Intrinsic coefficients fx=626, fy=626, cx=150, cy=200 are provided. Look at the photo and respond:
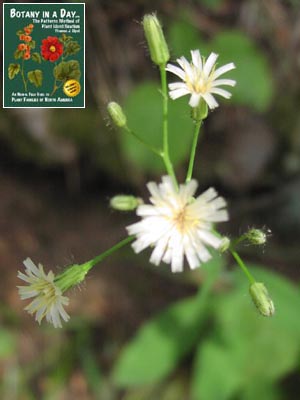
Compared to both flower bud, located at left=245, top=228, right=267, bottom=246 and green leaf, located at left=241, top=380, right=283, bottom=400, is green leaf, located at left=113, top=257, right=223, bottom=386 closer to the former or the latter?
green leaf, located at left=241, top=380, right=283, bottom=400

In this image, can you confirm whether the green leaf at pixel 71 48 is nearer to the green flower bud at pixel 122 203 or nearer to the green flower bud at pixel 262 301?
the green flower bud at pixel 122 203

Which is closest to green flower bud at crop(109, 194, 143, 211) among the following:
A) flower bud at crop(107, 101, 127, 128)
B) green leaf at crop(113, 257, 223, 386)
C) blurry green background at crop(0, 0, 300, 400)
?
flower bud at crop(107, 101, 127, 128)

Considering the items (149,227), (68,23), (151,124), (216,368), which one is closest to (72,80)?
(68,23)

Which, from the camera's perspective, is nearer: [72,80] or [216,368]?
[72,80]

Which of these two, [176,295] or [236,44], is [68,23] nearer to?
[236,44]

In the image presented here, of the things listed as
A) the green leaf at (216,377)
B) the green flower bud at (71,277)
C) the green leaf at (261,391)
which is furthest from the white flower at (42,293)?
the green leaf at (261,391)

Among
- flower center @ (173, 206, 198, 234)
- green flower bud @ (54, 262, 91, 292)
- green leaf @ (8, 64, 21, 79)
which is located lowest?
green flower bud @ (54, 262, 91, 292)
